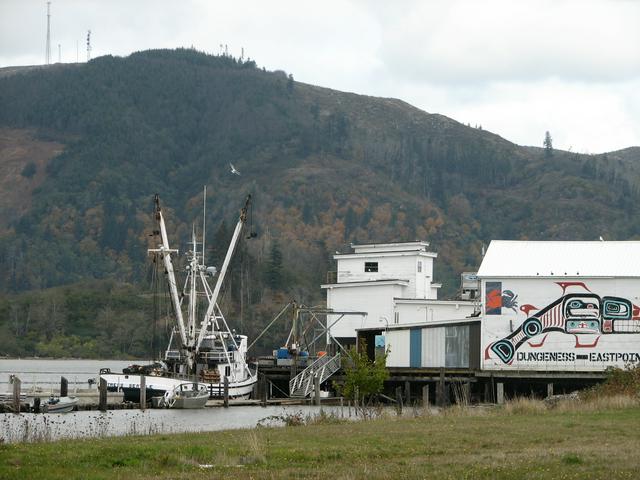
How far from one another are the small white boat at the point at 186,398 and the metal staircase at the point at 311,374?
8633mm

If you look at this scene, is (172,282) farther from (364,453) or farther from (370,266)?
(364,453)

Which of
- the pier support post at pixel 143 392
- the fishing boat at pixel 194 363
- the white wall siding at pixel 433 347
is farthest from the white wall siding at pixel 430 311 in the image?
the pier support post at pixel 143 392

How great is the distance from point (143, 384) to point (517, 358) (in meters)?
21.5

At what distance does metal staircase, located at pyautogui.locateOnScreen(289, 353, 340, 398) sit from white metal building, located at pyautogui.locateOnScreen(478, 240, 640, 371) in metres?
10.7

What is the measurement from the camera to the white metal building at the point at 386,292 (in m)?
89.4

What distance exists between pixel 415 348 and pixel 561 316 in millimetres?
9878

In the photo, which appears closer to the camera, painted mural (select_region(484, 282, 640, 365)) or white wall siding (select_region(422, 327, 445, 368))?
painted mural (select_region(484, 282, 640, 365))

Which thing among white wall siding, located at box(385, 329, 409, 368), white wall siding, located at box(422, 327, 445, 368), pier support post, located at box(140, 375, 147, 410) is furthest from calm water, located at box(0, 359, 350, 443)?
white wall siding, located at box(385, 329, 409, 368)

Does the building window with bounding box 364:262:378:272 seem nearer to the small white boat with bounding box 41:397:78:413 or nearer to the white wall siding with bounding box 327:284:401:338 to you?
the white wall siding with bounding box 327:284:401:338

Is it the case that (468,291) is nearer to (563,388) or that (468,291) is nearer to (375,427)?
(563,388)

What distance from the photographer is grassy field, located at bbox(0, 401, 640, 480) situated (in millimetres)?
25750

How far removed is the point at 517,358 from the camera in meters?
73.5

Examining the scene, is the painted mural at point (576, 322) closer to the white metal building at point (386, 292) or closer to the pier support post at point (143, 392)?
the white metal building at point (386, 292)

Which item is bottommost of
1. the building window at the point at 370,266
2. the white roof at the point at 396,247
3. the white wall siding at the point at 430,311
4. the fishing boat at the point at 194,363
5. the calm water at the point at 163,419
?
the calm water at the point at 163,419
